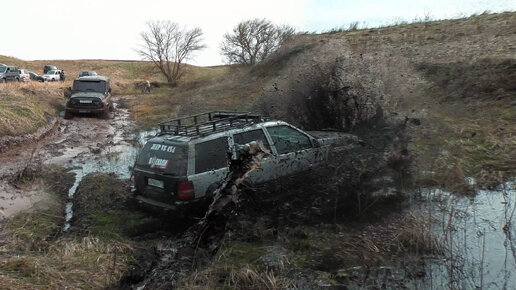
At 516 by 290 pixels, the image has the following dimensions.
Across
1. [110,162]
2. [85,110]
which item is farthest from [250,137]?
[85,110]

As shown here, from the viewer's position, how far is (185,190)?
5.89m

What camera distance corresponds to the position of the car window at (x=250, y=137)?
662cm

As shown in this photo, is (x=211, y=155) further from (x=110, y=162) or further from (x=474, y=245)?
(x=110, y=162)

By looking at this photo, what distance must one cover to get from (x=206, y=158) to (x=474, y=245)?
154 inches

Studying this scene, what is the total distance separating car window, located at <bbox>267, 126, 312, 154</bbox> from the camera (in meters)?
7.05

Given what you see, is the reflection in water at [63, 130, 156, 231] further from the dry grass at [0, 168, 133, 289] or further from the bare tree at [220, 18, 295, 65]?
the bare tree at [220, 18, 295, 65]

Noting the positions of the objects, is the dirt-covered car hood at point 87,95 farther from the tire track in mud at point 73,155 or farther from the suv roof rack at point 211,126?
the suv roof rack at point 211,126

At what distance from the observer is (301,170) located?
7.16 metres

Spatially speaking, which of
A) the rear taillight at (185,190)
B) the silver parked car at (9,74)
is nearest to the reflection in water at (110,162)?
the rear taillight at (185,190)

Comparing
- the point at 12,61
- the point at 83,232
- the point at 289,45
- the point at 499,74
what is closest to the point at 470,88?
the point at 499,74

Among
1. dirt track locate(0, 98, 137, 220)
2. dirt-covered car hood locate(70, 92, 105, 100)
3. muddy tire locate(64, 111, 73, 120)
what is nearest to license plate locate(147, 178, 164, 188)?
dirt track locate(0, 98, 137, 220)

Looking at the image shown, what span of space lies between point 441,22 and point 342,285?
2545cm

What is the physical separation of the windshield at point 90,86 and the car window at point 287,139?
16326mm

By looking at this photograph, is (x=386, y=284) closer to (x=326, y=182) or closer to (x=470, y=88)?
(x=326, y=182)
